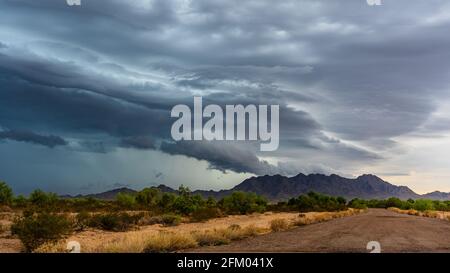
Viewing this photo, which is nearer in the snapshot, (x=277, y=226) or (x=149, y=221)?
(x=277, y=226)

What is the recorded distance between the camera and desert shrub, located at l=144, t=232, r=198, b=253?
23.9 m

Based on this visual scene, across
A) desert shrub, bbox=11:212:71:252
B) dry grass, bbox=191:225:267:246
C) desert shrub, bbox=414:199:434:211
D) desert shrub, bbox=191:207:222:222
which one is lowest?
desert shrub, bbox=414:199:434:211

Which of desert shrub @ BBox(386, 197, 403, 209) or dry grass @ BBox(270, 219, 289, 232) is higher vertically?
dry grass @ BBox(270, 219, 289, 232)

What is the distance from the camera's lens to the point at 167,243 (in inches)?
959

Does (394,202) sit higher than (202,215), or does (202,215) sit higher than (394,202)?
(202,215)

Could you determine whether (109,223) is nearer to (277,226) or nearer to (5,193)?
(277,226)

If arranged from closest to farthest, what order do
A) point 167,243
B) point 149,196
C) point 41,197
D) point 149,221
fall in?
point 167,243 < point 149,221 < point 41,197 < point 149,196

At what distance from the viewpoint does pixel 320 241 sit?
2870 cm

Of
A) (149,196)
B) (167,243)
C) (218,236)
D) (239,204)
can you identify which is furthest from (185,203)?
(167,243)

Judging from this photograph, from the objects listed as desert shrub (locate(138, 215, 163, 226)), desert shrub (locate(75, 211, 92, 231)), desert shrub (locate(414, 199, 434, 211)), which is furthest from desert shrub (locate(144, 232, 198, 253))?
desert shrub (locate(414, 199, 434, 211))

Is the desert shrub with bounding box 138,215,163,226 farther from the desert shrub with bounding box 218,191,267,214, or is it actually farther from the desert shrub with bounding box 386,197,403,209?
the desert shrub with bounding box 386,197,403,209

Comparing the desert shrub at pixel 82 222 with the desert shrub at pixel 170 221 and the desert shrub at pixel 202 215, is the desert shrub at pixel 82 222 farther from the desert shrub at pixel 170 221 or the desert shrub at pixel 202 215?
the desert shrub at pixel 202 215
